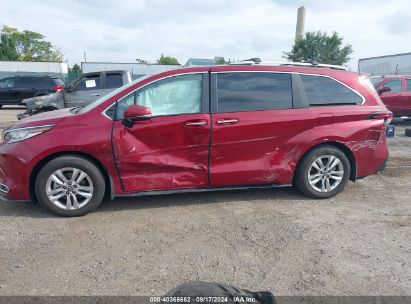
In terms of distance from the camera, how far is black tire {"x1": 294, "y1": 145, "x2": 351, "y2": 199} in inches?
172

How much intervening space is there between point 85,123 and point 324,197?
10.5 ft

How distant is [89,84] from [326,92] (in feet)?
25.1

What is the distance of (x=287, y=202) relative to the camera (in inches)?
173

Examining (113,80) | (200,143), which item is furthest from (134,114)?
(113,80)

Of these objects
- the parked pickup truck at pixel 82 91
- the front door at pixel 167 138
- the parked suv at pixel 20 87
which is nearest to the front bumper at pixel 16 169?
the front door at pixel 167 138

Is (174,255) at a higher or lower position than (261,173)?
lower

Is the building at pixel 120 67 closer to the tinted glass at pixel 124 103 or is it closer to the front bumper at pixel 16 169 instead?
the tinted glass at pixel 124 103

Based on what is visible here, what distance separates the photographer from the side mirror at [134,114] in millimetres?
3793

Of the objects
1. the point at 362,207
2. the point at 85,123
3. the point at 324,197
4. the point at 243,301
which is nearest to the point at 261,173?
the point at 324,197

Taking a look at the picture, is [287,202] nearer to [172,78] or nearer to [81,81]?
[172,78]

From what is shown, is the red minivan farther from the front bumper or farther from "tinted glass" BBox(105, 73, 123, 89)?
"tinted glass" BBox(105, 73, 123, 89)

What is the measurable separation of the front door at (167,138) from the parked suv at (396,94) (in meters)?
9.65

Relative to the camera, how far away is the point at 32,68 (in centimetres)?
3800

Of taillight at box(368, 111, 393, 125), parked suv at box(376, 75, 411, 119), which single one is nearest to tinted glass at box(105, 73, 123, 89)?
taillight at box(368, 111, 393, 125)
